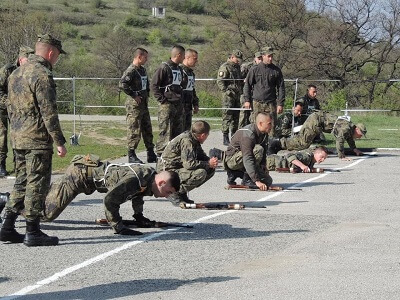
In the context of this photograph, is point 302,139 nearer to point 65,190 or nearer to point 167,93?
point 167,93

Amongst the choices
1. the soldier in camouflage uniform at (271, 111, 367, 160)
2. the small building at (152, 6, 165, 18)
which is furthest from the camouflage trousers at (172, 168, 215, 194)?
the small building at (152, 6, 165, 18)

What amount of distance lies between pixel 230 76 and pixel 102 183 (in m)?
10.6

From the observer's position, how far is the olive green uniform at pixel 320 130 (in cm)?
1708

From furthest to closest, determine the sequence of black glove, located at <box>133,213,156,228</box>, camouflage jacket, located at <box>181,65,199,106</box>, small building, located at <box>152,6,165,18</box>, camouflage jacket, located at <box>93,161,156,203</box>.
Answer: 1. small building, located at <box>152,6,165,18</box>
2. camouflage jacket, located at <box>181,65,199,106</box>
3. black glove, located at <box>133,213,156,228</box>
4. camouflage jacket, located at <box>93,161,156,203</box>

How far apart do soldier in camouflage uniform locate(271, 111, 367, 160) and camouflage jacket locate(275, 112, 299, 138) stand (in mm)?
1658

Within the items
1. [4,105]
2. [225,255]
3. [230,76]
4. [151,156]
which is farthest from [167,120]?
[225,255]

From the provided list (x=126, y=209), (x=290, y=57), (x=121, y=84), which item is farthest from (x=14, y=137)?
(x=290, y=57)

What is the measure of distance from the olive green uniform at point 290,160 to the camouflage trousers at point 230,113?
→ 4.32 metres

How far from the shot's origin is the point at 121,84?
52.1 ft

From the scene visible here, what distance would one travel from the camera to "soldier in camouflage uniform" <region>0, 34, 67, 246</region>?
8367 mm

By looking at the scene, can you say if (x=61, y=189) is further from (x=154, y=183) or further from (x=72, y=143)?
(x=72, y=143)

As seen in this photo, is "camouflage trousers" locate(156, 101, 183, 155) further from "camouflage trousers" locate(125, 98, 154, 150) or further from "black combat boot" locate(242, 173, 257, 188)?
"black combat boot" locate(242, 173, 257, 188)

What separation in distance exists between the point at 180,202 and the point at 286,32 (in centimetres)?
3909

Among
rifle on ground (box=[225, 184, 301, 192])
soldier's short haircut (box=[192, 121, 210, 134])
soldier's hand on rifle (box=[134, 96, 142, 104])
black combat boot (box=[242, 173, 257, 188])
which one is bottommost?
rifle on ground (box=[225, 184, 301, 192])
